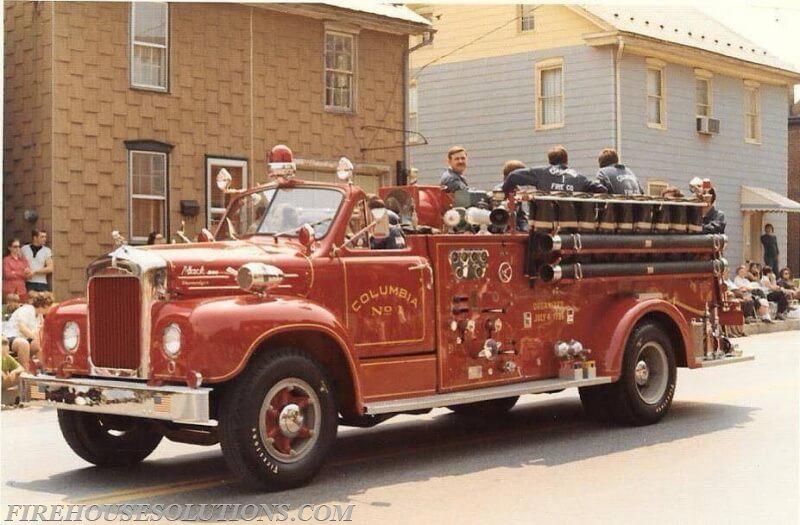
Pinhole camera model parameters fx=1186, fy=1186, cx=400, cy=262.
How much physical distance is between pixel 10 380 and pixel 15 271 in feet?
14.1

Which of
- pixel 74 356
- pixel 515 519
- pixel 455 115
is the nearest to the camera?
pixel 515 519

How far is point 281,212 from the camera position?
29.6 ft

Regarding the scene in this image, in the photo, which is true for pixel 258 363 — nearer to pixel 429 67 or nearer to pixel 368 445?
pixel 368 445

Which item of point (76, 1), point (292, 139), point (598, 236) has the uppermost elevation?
point (76, 1)

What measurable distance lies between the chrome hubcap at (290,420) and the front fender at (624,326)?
326cm

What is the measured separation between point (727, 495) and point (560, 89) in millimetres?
23278

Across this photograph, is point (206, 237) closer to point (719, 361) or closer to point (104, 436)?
point (104, 436)

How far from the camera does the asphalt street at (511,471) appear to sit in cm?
710

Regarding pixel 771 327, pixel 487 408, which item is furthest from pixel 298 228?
pixel 771 327

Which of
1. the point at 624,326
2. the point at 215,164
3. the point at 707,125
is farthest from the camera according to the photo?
the point at 707,125

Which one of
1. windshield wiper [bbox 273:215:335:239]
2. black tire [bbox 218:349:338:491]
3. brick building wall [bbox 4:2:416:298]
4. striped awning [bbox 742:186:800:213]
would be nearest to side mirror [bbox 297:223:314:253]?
windshield wiper [bbox 273:215:335:239]

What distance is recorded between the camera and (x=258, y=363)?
7590 mm

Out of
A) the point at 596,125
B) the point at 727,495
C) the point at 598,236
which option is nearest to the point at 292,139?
the point at 596,125

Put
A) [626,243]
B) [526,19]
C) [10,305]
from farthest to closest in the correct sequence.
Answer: [526,19]
[10,305]
[626,243]
